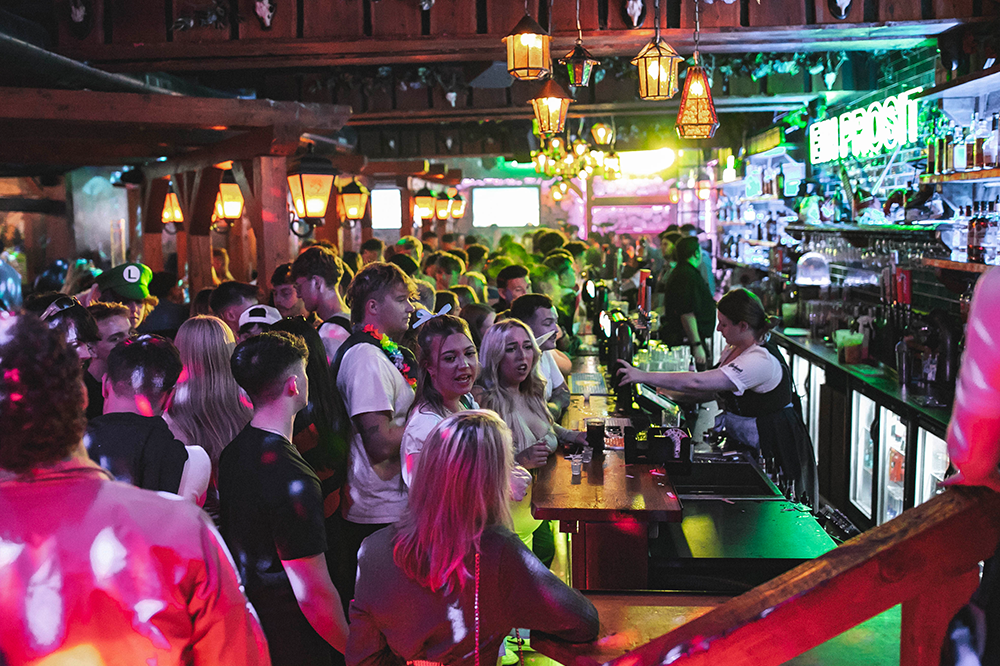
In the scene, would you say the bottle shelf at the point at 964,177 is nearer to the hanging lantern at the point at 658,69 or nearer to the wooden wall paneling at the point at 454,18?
the hanging lantern at the point at 658,69

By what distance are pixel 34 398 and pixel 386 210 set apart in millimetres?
19350

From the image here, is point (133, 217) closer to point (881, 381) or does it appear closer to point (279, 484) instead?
point (881, 381)

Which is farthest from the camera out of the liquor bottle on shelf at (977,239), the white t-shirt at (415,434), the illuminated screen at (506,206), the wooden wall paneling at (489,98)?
Answer: the illuminated screen at (506,206)

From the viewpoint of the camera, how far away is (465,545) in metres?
1.87

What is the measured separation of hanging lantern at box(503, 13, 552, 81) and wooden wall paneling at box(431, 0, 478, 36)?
53.5 inches

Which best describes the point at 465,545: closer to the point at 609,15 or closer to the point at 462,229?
the point at 609,15

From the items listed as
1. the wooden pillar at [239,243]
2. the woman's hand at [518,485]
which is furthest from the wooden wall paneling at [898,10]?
the wooden pillar at [239,243]

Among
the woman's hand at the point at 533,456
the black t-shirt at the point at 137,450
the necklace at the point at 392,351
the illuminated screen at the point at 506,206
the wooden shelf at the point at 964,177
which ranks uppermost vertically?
the illuminated screen at the point at 506,206

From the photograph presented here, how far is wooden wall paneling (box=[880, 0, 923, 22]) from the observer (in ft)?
16.4

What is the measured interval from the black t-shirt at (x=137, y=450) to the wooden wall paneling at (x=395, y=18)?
3466mm

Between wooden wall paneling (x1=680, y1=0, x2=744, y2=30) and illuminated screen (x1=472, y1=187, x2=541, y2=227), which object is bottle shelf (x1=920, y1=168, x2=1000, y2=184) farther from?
illuminated screen (x1=472, y1=187, x2=541, y2=227)

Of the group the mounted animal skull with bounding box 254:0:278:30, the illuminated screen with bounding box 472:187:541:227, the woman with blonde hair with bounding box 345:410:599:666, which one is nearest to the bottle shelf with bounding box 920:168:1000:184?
the woman with blonde hair with bounding box 345:410:599:666

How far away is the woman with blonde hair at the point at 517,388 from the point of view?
350cm

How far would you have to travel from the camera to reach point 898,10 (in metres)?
5.02
